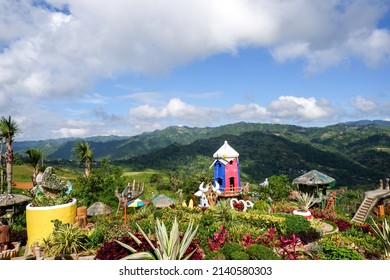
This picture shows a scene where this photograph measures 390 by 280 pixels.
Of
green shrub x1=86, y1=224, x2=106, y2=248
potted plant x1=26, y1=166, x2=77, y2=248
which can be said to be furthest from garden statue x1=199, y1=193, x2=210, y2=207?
potted plant x1=26, y1=166, x2=77, y2=248

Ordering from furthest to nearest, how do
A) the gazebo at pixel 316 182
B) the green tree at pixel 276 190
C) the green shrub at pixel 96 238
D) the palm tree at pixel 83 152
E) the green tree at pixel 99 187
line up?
1. the palm tree at pixel 83 152
2. the green tree at pixel 276 190
3. the green tree at pixel 99 187
4. the gazebo at pixel 316 182
5. the green shrub at pixel 96 238

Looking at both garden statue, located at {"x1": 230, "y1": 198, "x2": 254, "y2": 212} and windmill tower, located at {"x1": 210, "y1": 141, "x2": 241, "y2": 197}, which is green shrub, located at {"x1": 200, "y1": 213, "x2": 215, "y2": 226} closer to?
garden statue, located at {"x1": 230, "y1": 198, "x2": 254, "y2": 212}

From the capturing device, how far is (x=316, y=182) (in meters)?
19.5

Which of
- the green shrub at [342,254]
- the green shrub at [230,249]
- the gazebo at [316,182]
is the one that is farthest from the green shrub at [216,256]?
the gazebo at [316,182]

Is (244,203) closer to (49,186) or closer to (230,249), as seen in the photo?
(230,249)

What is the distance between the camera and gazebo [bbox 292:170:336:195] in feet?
64.5

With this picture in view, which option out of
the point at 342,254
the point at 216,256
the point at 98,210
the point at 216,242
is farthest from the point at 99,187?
the point at 342,254

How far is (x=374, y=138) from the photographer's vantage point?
136m

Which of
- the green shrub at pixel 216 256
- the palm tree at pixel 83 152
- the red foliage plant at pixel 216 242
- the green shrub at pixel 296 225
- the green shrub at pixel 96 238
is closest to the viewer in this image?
the green shrub at pixel 216 256

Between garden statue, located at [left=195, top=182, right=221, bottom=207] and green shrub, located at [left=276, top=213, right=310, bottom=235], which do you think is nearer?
green shrub, located at [left=276, top=213, right=310, bottom=235]

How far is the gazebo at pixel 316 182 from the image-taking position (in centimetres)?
1965

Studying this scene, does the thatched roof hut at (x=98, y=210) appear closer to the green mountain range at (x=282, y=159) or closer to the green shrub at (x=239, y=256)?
the green shrub at (x=239, y=256)

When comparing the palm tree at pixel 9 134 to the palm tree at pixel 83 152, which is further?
the palm tree at pixel 83 152
